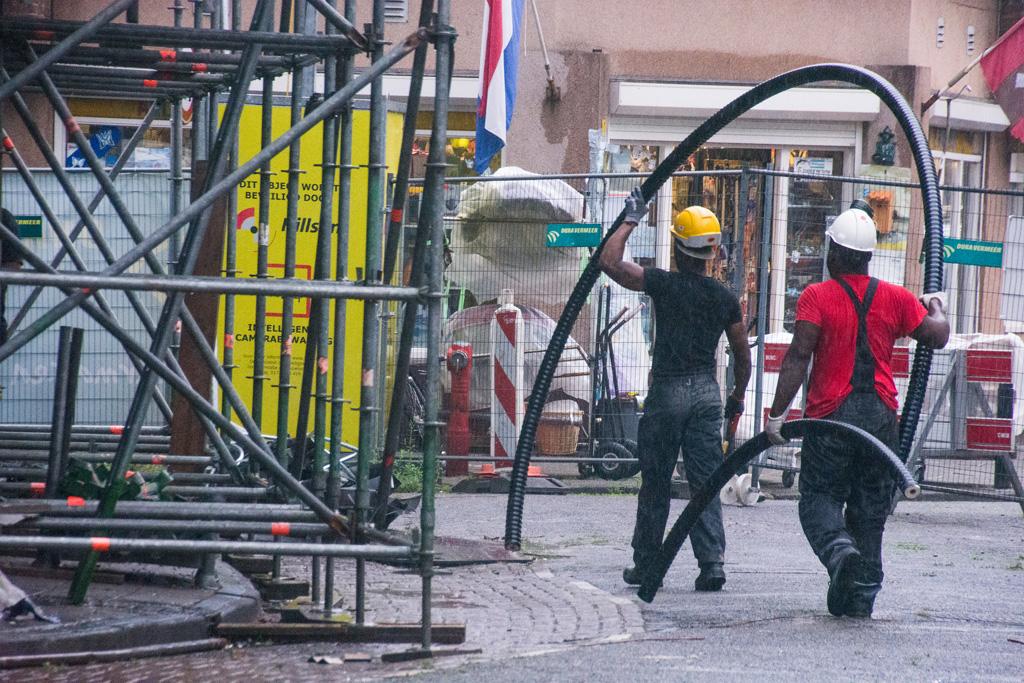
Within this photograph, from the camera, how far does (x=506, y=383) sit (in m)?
12.4

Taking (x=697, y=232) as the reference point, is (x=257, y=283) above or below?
below

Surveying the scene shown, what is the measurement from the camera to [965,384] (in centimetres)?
1166

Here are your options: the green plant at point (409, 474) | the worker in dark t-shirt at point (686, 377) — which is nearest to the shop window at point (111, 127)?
the green plant at point (409, 474)

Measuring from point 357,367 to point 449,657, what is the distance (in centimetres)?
463

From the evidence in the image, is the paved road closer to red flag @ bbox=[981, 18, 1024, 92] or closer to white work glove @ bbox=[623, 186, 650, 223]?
white work glove @ bbox=[623, 186, 650, 223]

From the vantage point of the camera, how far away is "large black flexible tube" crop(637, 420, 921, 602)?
6383 mm

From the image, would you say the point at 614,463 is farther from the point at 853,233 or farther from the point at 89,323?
the point at 853,233

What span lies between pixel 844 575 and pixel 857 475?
0.56 m

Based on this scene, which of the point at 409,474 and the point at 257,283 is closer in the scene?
the point at 257,283

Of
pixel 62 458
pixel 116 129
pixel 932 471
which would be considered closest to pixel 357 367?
pixel 62 458

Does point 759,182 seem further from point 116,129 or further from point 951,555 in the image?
point 116,129

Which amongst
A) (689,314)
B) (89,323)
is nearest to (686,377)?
(689,314)

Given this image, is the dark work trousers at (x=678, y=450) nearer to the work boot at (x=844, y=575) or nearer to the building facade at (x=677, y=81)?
the work boot at (x=844, y=575)

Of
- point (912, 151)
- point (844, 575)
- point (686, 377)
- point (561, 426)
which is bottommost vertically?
point (844, 575)
